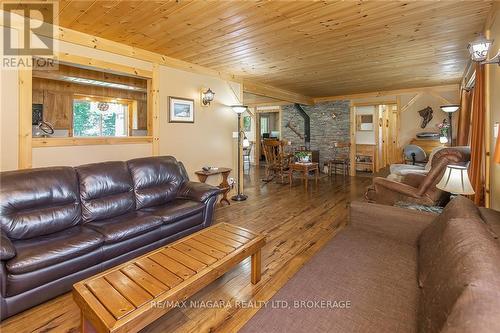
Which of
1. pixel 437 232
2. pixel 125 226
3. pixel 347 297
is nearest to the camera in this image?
pixel 347 297

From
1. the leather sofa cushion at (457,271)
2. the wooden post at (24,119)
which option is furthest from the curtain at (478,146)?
the wooden post at (24,119)

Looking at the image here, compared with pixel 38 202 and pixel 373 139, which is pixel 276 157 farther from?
pixel 38 202

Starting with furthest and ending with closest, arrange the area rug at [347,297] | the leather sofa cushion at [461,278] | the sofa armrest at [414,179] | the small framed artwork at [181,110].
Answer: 1. the small framed artwork at [181,110]
2. the sofa armrest at [414,179]
3. the area rug at [347,297]
4. the leather sofa cushion at [461,278]

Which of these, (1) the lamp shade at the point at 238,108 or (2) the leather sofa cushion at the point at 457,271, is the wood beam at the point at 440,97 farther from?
(2) the leather sofa cushion at the point at 457,271

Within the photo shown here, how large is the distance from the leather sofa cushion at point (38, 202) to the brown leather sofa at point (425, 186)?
3.71m

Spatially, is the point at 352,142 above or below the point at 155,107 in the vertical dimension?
below

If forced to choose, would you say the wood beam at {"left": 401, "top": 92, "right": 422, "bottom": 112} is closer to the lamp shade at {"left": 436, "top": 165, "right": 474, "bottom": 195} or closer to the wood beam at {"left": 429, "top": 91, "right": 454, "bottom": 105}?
the wood beam at {"left": 429, "top": 91, "right": 454, "bottom": 105}

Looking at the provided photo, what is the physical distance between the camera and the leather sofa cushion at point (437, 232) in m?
1.43

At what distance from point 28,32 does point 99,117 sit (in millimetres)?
4746

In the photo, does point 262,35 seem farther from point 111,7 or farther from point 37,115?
point 37,115

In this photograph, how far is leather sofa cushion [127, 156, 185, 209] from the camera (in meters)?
3.11

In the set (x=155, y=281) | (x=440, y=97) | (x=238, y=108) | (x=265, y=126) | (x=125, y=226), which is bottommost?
(x=155, y=281)

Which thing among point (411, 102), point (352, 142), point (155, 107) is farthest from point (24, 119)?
point (411, 102)

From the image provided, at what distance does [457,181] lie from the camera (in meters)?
2.09
